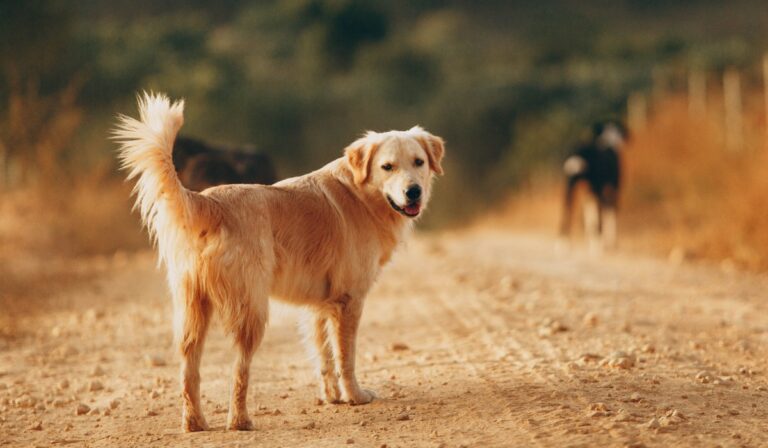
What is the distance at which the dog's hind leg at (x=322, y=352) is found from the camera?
20.0ft

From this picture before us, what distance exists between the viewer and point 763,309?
29.3 ft

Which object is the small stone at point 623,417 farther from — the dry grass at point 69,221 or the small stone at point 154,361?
the dry grass at point 69,221

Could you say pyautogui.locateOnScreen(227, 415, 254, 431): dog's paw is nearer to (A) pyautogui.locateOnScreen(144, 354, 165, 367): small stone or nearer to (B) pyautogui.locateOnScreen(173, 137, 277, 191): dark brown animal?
(A) pyautogui.locateOnScreen(144, 354, 165, 367): small stone

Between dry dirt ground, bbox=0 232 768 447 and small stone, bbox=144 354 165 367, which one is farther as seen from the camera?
small stone, bbox=144 354 165 367

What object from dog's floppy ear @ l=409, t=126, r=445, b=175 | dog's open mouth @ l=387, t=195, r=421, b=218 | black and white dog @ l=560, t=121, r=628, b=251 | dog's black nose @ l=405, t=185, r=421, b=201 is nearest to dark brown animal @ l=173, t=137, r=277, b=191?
dog's floppy ear @ l=409, t=126, r=445, b=175

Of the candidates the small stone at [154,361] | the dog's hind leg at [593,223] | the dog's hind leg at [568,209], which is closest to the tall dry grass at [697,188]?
the dog's hind leg at [593,223]

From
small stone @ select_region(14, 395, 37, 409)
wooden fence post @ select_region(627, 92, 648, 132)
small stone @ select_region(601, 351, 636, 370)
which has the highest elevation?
wooden fence post @ select_region(627, 92, 648, 132)

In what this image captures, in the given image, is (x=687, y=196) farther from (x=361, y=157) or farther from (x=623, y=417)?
(x=623, y=417)

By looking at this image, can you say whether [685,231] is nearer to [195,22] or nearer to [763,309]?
[763,309]

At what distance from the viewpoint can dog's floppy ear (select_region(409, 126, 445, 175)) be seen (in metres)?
6.61

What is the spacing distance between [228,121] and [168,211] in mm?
27128

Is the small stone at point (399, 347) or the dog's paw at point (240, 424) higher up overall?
the small stone at point (399, 347)

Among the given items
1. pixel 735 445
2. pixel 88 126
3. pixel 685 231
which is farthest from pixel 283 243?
pixel 88 126

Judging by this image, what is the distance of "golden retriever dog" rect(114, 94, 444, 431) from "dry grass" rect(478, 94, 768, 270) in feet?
23.6
